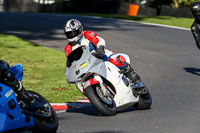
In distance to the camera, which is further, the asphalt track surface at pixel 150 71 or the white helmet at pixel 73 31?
the white helmet at pixel 73 31

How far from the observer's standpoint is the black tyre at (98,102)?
23.8ft

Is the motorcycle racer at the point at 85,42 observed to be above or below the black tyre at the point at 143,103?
above

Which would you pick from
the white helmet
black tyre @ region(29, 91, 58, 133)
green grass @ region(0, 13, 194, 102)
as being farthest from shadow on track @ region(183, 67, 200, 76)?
black tyre @ region(29, 91, 58, 133)

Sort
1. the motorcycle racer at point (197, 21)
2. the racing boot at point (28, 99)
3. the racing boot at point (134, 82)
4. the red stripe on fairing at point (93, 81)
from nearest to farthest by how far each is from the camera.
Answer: the racing boot at point (28, 99), the red stripe on fairing at point (93, 81), the racing boot at point (134, 82), the motorcycle racer at point (197, 21)

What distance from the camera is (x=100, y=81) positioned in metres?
7.48

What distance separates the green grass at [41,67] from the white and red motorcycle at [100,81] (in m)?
1.70

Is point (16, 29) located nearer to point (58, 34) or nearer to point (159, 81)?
point (58, 34)

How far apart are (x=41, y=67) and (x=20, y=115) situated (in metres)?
7.39

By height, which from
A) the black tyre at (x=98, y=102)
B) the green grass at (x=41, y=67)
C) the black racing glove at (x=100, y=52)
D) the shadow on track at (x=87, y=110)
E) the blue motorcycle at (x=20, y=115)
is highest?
the black racing glove at (x=100, y=52)

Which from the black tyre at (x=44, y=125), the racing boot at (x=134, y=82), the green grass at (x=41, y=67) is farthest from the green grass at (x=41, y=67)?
the black tyre at (x=44, y=125)

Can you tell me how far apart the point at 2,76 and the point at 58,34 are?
1513 centimetres

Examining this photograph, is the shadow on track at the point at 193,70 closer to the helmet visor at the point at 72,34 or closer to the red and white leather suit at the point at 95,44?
the red and white leather suit at the point at 95,44

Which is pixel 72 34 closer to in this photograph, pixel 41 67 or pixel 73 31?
pixel 73 31

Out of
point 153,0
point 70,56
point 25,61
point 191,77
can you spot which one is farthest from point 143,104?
point 153,0
